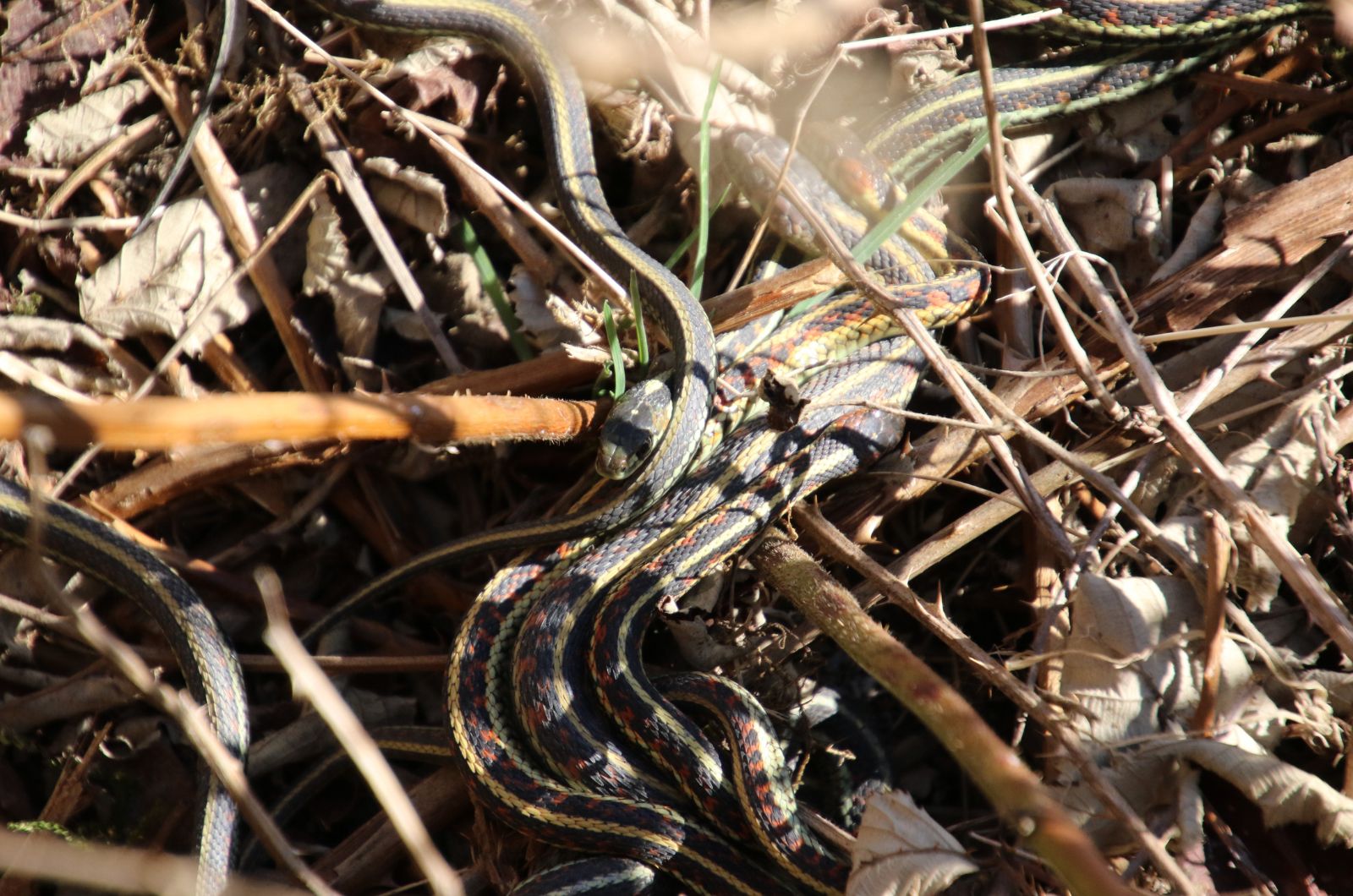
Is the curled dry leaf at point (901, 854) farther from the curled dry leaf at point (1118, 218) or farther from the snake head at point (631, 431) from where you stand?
the curled dry leaf at point (1118, 218)

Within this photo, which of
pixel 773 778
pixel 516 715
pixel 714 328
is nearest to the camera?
pixel 773 778

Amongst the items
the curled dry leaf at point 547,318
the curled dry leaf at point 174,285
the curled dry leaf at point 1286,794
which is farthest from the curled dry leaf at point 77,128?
the curled dry leaf at point 1286,794

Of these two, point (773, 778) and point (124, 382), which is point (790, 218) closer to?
point (773, 778)

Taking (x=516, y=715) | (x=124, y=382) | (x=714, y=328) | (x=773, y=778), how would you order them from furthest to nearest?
(x=124, y=382), (x=714, y=328), (x=516, y=715), (x=773, y=778)

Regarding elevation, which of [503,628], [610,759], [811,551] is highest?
[811,551]

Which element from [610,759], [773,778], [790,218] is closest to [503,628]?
[610,759]

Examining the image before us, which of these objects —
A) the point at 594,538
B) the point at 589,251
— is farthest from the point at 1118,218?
the point at 594,538
